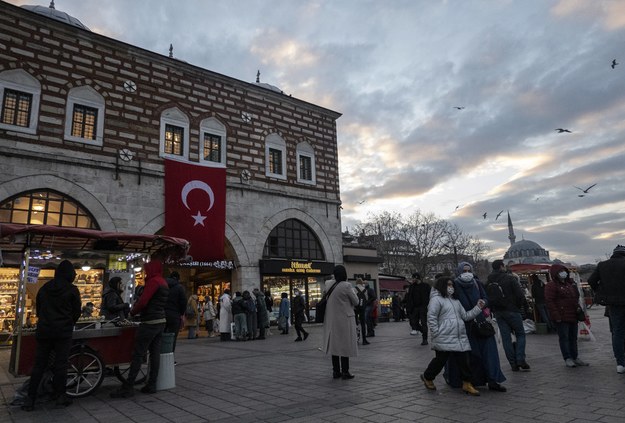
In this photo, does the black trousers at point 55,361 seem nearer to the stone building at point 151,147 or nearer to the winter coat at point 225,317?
the winter coat at point 225,317

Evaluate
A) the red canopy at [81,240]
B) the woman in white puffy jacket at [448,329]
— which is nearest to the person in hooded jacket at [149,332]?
the red canopy at [81,240]

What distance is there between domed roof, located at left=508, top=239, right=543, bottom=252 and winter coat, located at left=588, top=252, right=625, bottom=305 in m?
109

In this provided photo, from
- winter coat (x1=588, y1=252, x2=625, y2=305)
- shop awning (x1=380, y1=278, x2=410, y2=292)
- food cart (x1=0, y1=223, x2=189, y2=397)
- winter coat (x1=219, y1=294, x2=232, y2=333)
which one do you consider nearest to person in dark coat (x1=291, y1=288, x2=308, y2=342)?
winter coat (x1=219, y1=294, x2=232, y2=333)

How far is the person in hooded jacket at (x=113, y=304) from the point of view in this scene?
7.47 m

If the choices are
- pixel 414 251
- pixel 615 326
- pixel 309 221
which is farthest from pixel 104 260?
pixel 414 251

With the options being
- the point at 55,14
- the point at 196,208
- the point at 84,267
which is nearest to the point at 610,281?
the point at 84,267

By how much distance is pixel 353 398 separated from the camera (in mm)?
5449

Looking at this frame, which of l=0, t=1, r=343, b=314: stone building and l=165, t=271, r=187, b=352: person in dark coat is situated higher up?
l=0, t=1, r=343, b=314: stone building

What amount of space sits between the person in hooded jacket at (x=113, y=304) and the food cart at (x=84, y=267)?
177 mm

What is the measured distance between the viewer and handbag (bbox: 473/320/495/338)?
5.72 m

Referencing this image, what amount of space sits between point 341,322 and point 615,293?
4.25 m

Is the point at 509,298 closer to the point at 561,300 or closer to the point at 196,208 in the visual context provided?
the point at 561,300

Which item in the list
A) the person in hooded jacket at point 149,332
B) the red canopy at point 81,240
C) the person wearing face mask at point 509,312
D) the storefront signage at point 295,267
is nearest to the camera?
the person in hooded jacket at point 149,332

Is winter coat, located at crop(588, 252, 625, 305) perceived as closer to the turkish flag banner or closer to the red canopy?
the red canopy
